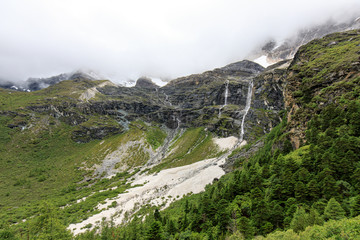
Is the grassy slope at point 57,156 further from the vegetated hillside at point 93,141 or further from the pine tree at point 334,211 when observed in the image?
the pine tree at point 334,211

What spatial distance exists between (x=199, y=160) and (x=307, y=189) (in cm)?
8120

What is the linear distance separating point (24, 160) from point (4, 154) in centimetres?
1381

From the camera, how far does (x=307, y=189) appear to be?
23062mm

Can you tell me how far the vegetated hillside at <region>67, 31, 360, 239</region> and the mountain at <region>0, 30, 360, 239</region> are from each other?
0.18 m

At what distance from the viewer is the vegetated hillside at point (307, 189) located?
1811 cm

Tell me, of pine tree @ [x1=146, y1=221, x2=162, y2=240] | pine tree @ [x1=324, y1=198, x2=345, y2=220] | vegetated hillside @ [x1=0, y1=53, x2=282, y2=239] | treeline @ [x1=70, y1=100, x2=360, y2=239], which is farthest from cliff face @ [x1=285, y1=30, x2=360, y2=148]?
vegetated hillside @ [x1=0, y1=53, x2=282, y2=239]

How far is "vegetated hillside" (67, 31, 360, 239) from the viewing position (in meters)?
18.1

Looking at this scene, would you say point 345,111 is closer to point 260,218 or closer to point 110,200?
point 260,218

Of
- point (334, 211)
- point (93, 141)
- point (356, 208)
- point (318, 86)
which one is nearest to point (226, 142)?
point (318, 86)

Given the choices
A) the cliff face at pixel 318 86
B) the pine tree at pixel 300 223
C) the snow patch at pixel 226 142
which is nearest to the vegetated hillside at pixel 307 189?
the pine tree at pixel 300 223

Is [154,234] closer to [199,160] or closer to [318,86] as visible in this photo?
[318,86]

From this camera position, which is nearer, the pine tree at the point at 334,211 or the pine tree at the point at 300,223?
the pine tree at the point at 334,211

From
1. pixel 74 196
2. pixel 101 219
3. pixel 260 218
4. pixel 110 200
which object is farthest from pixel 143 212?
pixel 74 196

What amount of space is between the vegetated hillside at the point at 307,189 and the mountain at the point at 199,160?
179 millimetres
